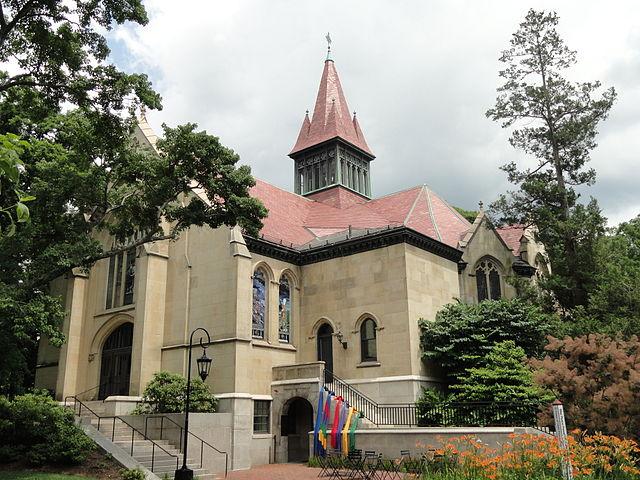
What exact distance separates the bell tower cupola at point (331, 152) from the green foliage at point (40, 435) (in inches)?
918

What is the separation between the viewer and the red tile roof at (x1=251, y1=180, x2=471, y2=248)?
28500 millimetres

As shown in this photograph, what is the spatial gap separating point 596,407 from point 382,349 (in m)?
11.7

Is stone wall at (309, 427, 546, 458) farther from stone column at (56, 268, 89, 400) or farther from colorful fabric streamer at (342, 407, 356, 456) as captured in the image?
stone column at (56, 268, 89, 400)

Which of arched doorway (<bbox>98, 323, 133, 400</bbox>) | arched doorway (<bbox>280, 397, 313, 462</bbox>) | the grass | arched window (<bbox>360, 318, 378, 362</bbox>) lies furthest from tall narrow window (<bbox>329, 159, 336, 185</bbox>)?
the grass

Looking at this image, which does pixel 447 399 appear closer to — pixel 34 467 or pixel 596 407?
pixel 596 407

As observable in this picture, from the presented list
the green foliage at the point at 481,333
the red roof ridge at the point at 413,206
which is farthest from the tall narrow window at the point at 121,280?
the green foliage at the point at 481,333

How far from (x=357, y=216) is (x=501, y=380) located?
11.7 meters

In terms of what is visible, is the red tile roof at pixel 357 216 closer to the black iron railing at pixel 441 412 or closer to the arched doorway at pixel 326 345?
the arched doorway at pixel 326 345

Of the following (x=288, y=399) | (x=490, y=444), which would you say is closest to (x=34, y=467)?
(x=288, y=399)

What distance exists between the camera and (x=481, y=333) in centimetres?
2370

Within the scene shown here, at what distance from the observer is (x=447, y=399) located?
2269 cm

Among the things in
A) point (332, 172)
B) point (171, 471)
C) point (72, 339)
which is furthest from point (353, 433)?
point (332, 172)

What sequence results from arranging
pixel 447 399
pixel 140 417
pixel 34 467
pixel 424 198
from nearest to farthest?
A: pixel 34 467 < pixel 140 417 < pixel 447 399 < pixel 424 198

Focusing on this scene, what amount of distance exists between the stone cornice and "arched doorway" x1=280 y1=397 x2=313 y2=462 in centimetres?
656
